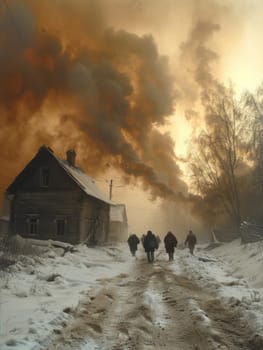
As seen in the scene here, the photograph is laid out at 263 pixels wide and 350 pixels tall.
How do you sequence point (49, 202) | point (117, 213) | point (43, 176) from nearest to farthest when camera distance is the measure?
point (49, 202) < point (43, 176) < point (117, 213)

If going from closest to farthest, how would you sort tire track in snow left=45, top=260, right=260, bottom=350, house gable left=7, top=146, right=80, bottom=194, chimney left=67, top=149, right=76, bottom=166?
1. tire track in snow left=45, top=260, right=260, bottom=350
2. house gable left=7, top=146, right=80, bottom=194
3. chimney left=67, top=149, right=76, bottom=166

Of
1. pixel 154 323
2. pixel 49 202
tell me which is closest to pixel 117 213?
pixel 49 202

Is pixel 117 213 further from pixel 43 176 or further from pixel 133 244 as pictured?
pixel 133 244

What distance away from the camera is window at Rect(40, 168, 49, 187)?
2875 cm

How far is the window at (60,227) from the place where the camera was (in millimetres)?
27984

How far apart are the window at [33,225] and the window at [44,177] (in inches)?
101

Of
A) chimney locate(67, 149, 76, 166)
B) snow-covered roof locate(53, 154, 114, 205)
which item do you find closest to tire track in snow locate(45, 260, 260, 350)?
snow-covered roof locate(53, 154, 114, 205)

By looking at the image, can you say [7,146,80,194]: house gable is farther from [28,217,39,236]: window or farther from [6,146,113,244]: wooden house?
[28,217,39,236]: window

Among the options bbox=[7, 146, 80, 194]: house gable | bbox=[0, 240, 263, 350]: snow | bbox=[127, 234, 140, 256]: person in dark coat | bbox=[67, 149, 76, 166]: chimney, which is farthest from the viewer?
bbox=[67, 149, 76, 166]: chimney

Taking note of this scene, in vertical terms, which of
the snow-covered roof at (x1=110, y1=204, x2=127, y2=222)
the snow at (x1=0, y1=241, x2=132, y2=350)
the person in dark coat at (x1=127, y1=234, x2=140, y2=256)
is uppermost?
the snow-covered roof at (x1=110, y1=204, x2=127, y2=222)

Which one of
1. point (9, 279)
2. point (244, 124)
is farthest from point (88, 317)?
point (244, 124)

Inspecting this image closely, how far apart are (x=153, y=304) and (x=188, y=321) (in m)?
1.61

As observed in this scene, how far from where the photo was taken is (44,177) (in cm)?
2889

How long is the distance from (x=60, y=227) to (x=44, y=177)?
389 cm
